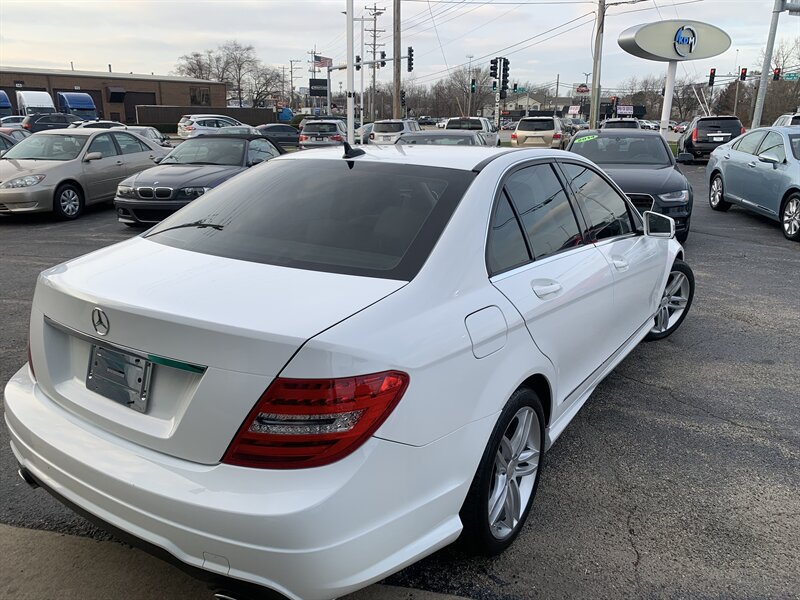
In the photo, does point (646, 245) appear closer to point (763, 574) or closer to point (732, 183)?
point (763, 574)

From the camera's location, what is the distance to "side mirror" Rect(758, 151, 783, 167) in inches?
390

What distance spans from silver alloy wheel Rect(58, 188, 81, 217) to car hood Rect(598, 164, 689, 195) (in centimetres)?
916

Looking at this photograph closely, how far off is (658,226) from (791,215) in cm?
662

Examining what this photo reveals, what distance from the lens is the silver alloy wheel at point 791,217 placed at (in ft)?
31.0

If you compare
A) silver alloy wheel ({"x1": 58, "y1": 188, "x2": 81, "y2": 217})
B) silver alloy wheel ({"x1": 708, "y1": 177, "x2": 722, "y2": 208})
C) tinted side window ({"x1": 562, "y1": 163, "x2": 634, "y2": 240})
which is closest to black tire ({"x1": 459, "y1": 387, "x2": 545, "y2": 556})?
tinted side window ({"x1": 562, "y1": 163, "x2": 634, "y2": 240})

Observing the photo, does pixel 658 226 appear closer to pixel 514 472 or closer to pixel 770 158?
pixel 514 472

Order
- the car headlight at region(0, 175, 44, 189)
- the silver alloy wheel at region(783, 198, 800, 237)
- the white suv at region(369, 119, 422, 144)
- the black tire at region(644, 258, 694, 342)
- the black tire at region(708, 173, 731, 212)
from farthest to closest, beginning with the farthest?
the white suv at region(369, 119, 422, 144)
the black tire at region(708, 173, 731, 212)
the car headlight at region(0, 175, 44, 189)
the silver alloy wheel at region(783, 198, 800, 237)
the black tire at region(644, 258, 694, 342)

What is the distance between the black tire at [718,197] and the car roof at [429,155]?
402 inches

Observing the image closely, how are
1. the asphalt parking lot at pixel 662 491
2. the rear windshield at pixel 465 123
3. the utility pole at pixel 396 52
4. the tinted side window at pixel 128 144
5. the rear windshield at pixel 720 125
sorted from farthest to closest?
the utility pole at pixel 396 52, the rear windshield at pixel 720 125, the rear windshield at pixel 465 123, the tinted side window at pixel 128 144, the asphalt parking lot at pixel 662 491

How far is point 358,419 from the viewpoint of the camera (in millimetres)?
1847

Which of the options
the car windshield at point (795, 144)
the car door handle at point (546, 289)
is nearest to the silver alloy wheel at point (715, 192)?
the car windshield at point (795, 144)

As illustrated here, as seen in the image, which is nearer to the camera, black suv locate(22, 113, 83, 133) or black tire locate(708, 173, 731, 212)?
black tire locate(708, 173, 731, 212)

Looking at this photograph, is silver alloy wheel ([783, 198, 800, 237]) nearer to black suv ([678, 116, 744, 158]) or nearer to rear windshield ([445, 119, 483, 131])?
rear windshield ([445, 119, 483, 131])

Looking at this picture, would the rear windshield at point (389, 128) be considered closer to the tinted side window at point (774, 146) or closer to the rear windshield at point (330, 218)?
the tinted side window at point (774, 146)
